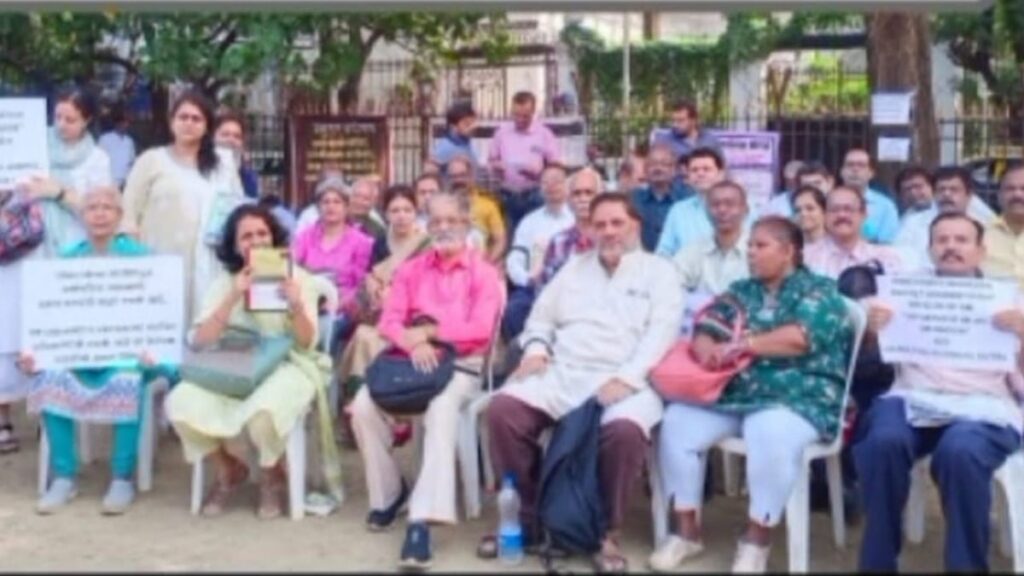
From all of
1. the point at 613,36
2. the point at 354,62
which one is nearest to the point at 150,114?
the point at 354,62

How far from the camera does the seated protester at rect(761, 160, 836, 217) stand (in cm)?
743

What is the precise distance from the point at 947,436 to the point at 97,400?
3.57m

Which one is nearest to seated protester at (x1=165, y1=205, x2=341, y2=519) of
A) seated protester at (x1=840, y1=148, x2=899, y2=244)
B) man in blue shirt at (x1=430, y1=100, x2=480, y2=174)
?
seated protester at (x1=840, y1=148, x2=899, y2=244)

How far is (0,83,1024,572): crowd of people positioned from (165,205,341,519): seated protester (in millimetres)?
12

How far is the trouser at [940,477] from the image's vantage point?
5.32 metres

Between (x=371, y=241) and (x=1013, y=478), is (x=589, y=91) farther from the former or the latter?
(x=1013, y=478)

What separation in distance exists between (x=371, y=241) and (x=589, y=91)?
18135 millimetres

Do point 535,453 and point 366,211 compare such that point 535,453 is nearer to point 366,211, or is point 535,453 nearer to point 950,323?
point 950,323

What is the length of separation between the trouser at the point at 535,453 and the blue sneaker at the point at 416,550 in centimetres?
37

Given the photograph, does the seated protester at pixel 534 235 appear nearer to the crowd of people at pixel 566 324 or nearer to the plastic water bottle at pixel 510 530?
the crowd of people at pixel 566 324

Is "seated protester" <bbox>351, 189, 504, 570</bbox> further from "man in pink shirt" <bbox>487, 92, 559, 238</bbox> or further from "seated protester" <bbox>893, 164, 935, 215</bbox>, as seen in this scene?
"man in pink shirt" <bbox>487, 92, 559, 238</bbox>

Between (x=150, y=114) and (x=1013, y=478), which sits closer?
(x=1013, y=478)

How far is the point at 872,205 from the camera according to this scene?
26.1ft

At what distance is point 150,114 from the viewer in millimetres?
14289
